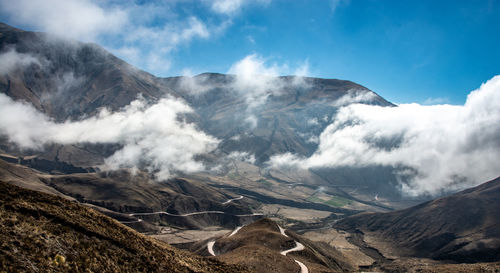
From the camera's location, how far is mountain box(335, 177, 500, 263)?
5369 inches

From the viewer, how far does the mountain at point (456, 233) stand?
136375 mm

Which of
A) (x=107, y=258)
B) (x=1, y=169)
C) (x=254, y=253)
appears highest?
(x=107, y=258)

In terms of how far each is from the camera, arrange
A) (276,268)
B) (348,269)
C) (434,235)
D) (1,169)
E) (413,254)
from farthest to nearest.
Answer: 1. (1,169)
2. (434,235)
3. (413,254)
4. (348,269)
5. (276,268)

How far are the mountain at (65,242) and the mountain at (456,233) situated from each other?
145 meters

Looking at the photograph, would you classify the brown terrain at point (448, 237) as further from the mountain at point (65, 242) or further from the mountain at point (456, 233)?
the mountain at point (65, 242)

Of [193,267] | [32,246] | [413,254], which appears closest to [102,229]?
[32,246]

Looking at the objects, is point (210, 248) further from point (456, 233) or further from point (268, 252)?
point (456, 233)

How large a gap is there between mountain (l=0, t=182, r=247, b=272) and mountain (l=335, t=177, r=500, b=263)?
14506cm

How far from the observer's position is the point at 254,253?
71250 mm

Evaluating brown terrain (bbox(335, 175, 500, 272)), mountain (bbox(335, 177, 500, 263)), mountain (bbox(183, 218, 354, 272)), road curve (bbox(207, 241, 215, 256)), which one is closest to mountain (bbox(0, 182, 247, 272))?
mountain (bbox(183, 218, 354, 272))

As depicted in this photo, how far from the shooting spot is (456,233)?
16412 centimetres

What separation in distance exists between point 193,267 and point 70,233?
15.0m

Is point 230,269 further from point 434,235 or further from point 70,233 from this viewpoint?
A: point 434,235

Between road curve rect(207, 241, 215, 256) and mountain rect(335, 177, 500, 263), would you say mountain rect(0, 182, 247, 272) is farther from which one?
mountain rect(335, 177, 500, 263)
